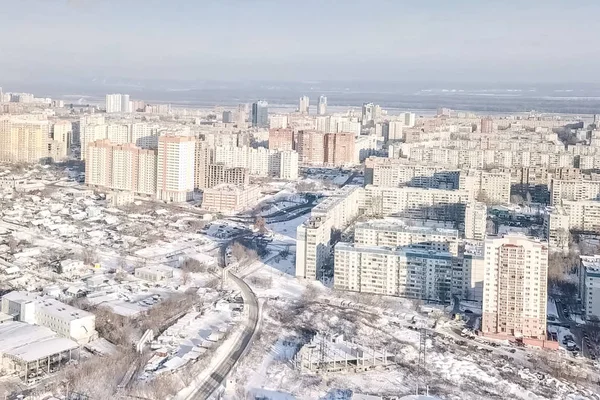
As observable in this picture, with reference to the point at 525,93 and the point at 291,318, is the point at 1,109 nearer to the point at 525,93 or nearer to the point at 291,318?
the point at 291,318

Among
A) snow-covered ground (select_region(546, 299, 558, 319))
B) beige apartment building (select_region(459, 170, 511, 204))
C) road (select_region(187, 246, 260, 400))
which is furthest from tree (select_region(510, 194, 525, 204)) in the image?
road (select_region(187, 246, 260, 400))

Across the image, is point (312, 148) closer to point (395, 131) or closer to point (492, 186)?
point (395, 131)

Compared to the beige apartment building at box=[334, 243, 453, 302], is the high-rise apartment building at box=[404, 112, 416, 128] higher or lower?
higher

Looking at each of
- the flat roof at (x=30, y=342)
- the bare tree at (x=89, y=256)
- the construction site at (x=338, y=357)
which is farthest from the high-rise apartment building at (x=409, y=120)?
the flat roof at (x=30, y=342)

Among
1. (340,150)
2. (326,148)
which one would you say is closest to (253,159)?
(326,148)

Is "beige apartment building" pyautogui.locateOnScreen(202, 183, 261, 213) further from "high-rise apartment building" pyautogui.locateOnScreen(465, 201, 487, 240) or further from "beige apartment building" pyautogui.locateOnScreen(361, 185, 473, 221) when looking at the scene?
"high-rise apartment building" pyautogui.locateOnScreen(465, 201, 487, 240)

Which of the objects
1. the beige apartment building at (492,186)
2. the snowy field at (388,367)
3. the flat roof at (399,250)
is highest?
the beige apartment building at (492,186)

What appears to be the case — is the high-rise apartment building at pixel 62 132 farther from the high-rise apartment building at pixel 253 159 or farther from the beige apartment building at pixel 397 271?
the beige apartment building at pixel 397 271
